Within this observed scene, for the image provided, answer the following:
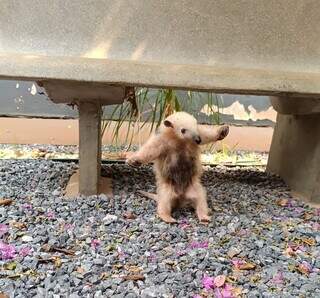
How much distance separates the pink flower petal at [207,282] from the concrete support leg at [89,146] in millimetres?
877

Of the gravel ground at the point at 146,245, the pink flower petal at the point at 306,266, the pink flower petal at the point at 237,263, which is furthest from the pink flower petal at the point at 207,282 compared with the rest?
the pink flower petal at the point at 306,266

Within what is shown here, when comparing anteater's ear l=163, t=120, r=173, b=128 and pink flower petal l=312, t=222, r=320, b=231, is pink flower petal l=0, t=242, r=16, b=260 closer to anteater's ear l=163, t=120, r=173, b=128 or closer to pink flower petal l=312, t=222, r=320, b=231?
anteater's ear l=163, t=120, r=173, b=128

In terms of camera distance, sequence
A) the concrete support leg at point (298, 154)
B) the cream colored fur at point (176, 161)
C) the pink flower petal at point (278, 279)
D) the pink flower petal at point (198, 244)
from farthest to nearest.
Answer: the concrete support leg at point (298, 154)
the cream colored fur at point (176, 161)
the pink flower petal at point (198, 244)
the pink flower petal at point (278, 279)

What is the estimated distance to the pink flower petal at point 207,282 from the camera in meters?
1.59

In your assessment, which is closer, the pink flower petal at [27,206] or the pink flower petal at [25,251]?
the pink flower petal at [25,251]

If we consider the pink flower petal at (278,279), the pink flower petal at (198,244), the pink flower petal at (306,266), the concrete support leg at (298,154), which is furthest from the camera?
the concrete support leg at (298,154)

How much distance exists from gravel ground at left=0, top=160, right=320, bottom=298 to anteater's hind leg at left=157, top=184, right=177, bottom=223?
4 centimetres

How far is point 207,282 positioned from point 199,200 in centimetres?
60

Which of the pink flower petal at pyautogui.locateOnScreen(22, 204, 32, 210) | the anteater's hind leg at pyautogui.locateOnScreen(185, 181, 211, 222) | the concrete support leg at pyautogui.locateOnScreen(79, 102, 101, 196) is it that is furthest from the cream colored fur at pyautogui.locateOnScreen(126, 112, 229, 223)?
the pink flower petal at pyautogui.locateOnScreen(22, 204, 32, 210)

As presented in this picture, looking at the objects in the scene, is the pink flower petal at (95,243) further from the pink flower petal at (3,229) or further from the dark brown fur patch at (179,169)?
the dark brown fur patch at (179,169)

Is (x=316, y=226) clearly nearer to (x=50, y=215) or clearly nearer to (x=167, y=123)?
Answer: (x=167, y=123)

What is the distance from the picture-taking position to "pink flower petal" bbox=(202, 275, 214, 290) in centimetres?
159

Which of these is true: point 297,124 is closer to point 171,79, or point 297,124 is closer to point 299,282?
point 171,79

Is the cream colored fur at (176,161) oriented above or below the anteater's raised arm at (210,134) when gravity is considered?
below
